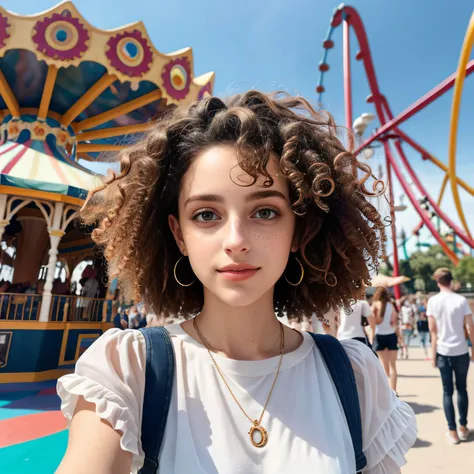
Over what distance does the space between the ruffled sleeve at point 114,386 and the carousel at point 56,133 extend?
4.38 meters

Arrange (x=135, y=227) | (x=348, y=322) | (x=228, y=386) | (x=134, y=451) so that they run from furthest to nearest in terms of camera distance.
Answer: (x=348, y=322)
(x=135, y=227)
(x=228, y=386)
(x=134, y=451)

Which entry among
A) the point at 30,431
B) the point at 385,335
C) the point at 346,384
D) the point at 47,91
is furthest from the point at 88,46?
the point at 346,384

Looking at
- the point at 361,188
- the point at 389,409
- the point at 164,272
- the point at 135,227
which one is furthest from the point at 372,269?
the point at 135,227

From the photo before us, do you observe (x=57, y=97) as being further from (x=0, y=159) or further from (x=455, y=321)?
(x=455, y=321)

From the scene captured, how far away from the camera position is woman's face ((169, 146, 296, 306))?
1014 mm

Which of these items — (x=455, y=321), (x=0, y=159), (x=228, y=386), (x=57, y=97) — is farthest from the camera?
(x=57, y=97)

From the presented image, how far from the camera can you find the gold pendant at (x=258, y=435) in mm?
929

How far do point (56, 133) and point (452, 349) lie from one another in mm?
7722

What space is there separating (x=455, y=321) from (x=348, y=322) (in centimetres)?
119

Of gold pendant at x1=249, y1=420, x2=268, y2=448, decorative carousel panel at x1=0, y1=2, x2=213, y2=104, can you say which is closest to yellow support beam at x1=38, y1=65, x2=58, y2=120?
decorative carousel panel at x1=0, y1=2, x2=213, y2=104

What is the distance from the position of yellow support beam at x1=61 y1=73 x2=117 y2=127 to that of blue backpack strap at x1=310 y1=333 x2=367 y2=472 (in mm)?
7160

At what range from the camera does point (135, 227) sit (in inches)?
51.0

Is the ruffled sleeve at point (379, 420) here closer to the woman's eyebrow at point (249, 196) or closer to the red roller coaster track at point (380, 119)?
the woman's eyebrow at point (249, 196)

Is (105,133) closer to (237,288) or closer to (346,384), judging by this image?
(237,288)
